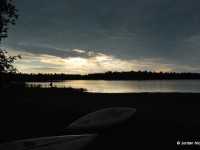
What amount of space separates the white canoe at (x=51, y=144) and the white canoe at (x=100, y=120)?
2.44m

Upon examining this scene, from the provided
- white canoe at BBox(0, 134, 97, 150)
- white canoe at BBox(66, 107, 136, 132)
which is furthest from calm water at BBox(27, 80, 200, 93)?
white canoe at BBox(0, 134, 97, 150)

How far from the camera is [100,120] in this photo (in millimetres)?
10492

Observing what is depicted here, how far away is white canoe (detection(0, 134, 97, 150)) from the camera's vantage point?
6.30 metres

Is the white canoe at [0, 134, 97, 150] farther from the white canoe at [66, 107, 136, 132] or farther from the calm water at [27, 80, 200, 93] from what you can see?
the calm water at [27, 80, 200, 93]

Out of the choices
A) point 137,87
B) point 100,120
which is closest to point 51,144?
point 100,120

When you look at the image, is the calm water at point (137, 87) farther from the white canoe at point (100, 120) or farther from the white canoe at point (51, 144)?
the white canoe at point (51, 144)

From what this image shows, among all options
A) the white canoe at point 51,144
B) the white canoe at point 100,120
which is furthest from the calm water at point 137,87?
the white canoe at point 51,144

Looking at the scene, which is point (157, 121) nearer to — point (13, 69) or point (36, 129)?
point (36, 129)

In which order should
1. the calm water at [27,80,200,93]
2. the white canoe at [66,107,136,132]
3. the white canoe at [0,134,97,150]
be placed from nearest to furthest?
1. the white canoe at [0,134,97,150]
2. the white canoe at [66,107,136,132]
3. the calm water at [27,80,200,93]

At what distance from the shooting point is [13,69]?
666 cm

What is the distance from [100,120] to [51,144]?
13.9 feet

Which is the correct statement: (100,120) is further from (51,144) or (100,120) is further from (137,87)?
(137,87)

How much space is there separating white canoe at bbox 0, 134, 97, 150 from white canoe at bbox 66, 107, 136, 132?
8.02 ft

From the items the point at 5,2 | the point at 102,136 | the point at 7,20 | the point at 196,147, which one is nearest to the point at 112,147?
the point at 102,136
